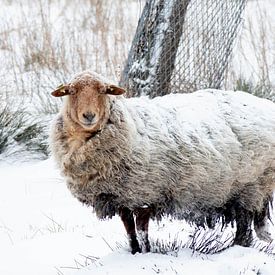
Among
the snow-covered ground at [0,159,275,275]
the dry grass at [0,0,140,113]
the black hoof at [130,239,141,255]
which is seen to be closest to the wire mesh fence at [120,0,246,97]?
the snow-covered ground at [0,159,275,275]

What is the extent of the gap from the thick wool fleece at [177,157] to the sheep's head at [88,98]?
0.07 meters

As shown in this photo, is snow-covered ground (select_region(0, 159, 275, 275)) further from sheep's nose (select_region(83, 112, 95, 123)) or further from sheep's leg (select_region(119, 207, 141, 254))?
sheep's nose (select_region(83, 112, 95, 123))

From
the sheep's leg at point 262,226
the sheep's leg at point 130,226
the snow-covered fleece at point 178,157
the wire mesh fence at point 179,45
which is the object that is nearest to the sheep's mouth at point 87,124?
the snow-covered fleece at point 178,157

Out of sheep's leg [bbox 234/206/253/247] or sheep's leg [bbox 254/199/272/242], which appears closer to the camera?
sheep's leg [bbox 234/206/253/247]

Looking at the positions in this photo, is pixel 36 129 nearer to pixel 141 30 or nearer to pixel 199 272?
pixel 141 30

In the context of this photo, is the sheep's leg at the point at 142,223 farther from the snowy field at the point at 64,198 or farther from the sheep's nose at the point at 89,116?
the sheep's nose at the point at 89,116

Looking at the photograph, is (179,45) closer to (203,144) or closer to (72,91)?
(203,144)

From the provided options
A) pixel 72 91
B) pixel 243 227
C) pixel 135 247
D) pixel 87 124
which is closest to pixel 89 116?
pixel 87 124

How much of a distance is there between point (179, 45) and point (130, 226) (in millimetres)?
3238

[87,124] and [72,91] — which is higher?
[72,91]

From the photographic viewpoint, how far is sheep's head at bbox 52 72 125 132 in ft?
12.1

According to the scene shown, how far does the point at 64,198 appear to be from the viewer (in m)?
6.59

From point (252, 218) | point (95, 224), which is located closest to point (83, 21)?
point (95, 224)

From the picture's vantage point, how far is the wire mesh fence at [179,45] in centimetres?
673
